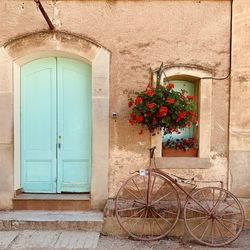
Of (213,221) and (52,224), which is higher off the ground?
(213,221)

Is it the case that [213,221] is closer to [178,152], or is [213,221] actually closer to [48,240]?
[178,152]

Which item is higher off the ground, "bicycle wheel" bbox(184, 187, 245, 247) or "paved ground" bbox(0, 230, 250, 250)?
"bicycle wheel" bbox(184, 187, 245, 247)

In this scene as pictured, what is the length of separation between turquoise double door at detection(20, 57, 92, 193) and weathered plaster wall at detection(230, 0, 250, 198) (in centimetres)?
256

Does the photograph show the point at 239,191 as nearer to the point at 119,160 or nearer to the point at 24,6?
the point at 119,160

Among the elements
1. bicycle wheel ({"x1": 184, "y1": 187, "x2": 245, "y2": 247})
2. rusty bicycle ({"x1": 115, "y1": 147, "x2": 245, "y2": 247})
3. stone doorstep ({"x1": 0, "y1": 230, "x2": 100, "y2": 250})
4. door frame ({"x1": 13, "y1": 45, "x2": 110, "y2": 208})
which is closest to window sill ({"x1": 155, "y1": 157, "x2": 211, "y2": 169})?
rusty bicycle ({"x1": 115, "y1": 147, "x2": 245, "y2": 247})

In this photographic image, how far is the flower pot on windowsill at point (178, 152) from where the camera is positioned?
5320 millimetres

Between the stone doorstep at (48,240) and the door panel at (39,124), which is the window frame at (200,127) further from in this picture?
the door panel at (39,124)

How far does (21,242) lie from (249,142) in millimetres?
4025

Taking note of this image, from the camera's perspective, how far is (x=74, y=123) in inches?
216

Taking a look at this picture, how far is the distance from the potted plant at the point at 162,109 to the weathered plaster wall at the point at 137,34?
20.5 inches

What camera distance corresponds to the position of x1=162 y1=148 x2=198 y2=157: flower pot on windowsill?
5.32m

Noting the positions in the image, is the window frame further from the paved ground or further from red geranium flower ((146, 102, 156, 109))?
the paved ground

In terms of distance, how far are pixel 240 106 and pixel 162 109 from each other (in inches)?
62.7

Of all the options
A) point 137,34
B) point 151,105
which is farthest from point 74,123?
point 137,34
